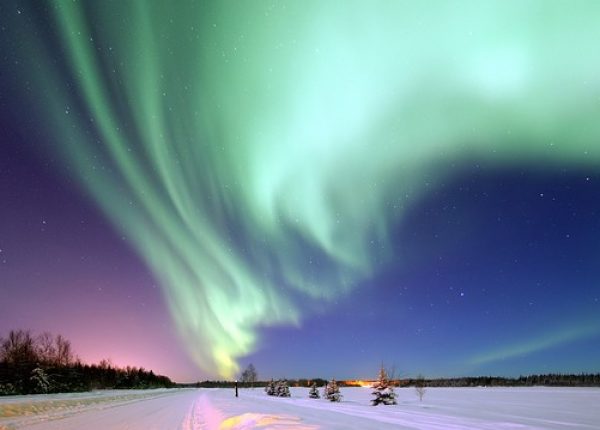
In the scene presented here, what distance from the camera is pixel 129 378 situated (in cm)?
12181

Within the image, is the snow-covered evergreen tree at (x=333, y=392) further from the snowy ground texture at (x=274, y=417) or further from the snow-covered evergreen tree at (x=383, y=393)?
the snowy ground texture at (x=274, y=417)

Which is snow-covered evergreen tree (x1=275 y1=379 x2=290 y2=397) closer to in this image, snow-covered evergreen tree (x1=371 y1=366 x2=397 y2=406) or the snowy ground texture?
snow-covered evergreen tree (x1=371 y1=366 x2=397 y2=406)

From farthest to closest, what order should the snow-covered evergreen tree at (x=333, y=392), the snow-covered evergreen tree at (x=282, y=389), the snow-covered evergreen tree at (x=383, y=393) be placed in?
the snow-covered evergreen tree at (x=282, y=389) → the snow-covered evergreen tree at (x=333, y=392) → the snow-covered evergreen tree at (x=383, y=393)

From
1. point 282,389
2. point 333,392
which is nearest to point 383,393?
point 333,392

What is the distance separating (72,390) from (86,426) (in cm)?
5899

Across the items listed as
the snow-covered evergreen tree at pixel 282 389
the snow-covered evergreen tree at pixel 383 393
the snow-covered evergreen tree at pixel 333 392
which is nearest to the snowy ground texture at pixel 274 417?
Result: the snow-covered evergreen tree at pixel 383 393

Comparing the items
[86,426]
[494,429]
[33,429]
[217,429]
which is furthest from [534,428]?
[33,429]

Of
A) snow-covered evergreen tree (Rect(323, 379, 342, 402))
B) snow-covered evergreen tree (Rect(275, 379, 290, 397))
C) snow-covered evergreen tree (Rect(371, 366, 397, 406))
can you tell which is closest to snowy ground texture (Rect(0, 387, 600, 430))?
snow-covered evergreen tree (Rect(371, 366, 397, 406))

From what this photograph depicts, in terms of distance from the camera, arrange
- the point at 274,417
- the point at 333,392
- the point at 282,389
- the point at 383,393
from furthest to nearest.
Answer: the point at 282,389 → the point at 333,392 → the point at 383,393 → the point at 274,417

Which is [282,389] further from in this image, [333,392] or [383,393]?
[383,393]

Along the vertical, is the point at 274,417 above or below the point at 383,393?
below

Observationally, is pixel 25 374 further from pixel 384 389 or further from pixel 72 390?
pixel 384 389

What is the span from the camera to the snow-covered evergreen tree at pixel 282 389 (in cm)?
6919

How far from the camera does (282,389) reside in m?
70.6
